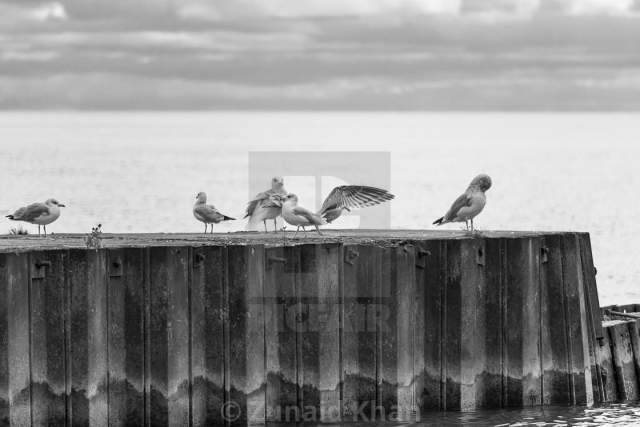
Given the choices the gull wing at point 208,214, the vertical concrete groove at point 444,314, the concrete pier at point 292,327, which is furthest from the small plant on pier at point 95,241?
the vertical concrete groove at point 444,314

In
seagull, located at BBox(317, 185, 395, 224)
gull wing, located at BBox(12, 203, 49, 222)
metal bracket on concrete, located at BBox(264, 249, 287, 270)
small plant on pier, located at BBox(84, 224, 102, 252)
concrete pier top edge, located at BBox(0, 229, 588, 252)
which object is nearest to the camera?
A: small plant on pier, located at BBox(84, 224, 102, 252)

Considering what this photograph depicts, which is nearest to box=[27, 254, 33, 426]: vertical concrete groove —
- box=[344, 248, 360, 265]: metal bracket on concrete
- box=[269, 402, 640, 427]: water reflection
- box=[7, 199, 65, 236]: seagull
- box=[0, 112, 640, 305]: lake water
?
box=[269, 402, 640, 427]: water reflection

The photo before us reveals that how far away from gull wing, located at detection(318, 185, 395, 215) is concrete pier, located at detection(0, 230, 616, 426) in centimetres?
96

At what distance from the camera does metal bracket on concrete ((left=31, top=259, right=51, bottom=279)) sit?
1708 centimetres

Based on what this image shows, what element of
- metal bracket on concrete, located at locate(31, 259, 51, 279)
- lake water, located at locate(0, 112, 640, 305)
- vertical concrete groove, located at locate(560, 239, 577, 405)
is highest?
lake water, located at locate(0, 112, 640, 305)

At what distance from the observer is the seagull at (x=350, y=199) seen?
22.0 meters

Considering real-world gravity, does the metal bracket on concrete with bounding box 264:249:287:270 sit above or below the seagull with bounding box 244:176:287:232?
below

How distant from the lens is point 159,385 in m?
17.9

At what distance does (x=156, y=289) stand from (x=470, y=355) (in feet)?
18.0

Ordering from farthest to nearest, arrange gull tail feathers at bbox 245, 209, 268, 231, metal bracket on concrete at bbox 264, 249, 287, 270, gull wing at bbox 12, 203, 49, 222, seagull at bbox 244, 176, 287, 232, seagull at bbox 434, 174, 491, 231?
gull wing at bbox 12, 203, 49, 222 → gull tail feathers at bbox 245, 209, 268, 231 → seagull at bbox 244, 176, 287, 232 → seagull at bbox 434, 174, 491, 231 → metal bracket on concrete at bbox 264, 249, 287, 270

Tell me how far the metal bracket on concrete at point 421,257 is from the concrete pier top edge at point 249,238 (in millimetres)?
354

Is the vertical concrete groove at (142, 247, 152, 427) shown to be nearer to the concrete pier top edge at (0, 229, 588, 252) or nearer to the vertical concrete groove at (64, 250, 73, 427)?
the concrete pier top edge at (0, 229, 588, 252)

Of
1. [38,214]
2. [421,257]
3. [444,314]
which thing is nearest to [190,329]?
[421,257]

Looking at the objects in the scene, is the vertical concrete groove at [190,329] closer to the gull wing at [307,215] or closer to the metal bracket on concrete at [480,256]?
the gull wing at [307,215]
